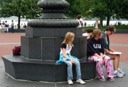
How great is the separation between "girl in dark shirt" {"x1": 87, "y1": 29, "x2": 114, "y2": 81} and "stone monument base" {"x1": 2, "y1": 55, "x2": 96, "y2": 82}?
0.16 metres

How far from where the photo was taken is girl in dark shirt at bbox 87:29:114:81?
9120mm

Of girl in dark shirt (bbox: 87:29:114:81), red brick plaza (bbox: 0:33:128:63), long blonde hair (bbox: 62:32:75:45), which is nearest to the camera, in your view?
long blonde hair (bbox: 62:32:75:45)

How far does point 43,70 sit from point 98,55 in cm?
154

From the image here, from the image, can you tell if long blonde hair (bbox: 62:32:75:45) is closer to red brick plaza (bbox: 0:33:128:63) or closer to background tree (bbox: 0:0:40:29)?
red brick plaza (bbox: 0:33:128:63)

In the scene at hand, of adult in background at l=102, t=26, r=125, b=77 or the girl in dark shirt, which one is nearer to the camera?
the girl in dark shirt

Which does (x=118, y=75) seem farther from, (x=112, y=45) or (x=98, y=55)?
(x=112, y=45)

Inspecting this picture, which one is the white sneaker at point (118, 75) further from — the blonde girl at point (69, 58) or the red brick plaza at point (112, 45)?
the red brick plaza at point (112, 45)

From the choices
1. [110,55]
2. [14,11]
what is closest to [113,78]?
[110,55]

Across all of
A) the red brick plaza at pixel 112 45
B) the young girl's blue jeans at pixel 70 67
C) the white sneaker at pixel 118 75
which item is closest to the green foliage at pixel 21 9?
the red brick plaza at pixel 112 45

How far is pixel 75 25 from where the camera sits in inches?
375

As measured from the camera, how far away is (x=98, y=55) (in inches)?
365

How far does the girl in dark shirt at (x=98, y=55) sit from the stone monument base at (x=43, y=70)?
0.16 metres

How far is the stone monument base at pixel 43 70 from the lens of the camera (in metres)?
8.68

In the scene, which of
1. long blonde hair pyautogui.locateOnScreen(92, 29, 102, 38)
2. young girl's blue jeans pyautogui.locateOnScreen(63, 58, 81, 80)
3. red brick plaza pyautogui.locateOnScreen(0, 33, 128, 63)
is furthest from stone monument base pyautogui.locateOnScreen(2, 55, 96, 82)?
red brick plaza pyautogui.locateOnScreen(0, 33, 128, 63)
